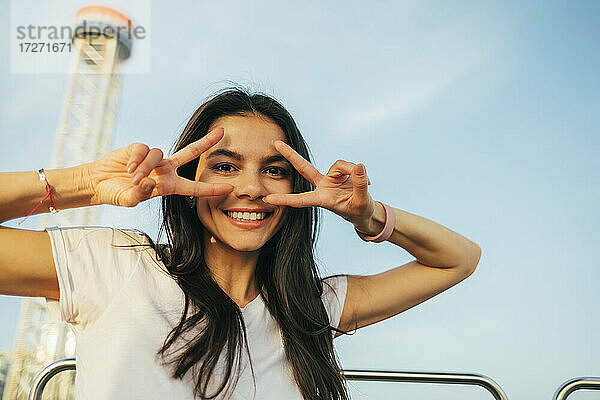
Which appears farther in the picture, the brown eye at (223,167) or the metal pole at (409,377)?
the metal pole at (409,377)

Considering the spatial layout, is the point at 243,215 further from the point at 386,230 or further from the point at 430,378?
the point at 430,378

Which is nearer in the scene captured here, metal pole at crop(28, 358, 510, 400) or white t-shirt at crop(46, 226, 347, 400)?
white t-shirt at crop(46, 226, 347, 400)

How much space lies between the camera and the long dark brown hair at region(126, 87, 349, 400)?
1.29m

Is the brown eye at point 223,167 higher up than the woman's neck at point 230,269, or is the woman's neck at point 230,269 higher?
the brown eye at point 223,167

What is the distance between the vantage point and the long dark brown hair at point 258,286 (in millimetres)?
1286

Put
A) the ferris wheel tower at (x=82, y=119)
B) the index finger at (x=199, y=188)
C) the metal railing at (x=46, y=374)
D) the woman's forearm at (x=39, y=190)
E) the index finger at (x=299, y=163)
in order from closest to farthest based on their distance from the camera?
the woman's forearm at (x=39, y=190), the index finger at (x=199, y=188), the index finger at (x=299, y=163), the metal railing at (x=46, y=374), the ferris wheel tower at (x=82, y=119)

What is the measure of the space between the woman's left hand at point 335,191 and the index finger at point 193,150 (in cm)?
14

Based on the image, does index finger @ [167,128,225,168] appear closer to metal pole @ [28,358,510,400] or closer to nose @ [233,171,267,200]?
nose @ [233,171,267,200]

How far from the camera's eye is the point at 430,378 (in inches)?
70.6

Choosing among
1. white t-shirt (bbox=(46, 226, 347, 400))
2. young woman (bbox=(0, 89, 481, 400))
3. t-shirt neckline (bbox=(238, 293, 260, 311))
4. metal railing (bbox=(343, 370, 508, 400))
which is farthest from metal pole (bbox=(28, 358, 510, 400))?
white t-shirt (bbox=(46, 226, 347, 400))

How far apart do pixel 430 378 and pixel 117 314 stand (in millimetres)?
970

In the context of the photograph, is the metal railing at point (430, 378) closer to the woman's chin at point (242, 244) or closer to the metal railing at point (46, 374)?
the woman's chin at point (242, 244)

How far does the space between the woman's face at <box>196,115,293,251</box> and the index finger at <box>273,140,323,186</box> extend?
4cm

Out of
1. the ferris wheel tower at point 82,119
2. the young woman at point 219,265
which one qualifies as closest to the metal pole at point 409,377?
the young woman at point 219,265
